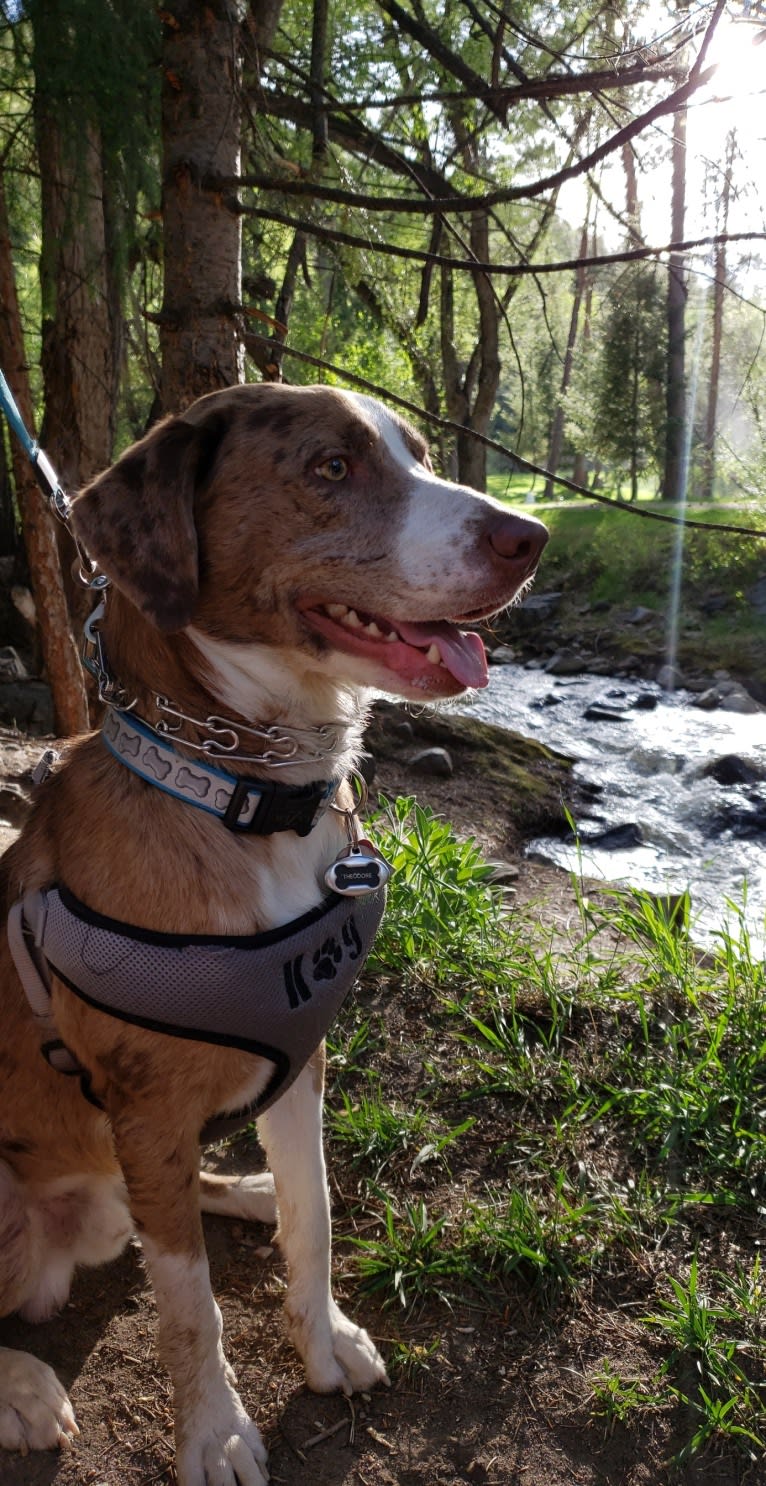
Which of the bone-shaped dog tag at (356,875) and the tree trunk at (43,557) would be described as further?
the tree trunk at (43,557)

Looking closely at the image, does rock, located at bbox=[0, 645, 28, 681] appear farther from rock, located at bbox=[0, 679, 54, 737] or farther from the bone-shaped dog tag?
the bone-shaped dog tag

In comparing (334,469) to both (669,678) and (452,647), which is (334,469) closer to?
(452,647)

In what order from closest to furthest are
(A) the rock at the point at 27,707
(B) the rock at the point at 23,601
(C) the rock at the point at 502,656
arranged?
(A) the rock at the point at 27,707 → (B) the rock at the point at 23,601 → (C) the rock at the point at 502,656

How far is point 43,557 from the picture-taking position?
4.67 meters

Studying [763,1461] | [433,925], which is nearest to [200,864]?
[763,1461]

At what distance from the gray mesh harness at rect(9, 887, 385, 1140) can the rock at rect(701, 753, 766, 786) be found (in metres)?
7.44

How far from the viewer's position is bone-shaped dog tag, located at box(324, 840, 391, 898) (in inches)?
A: 81.0

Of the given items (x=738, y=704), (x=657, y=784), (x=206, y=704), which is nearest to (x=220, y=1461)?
(x=206, y=704)

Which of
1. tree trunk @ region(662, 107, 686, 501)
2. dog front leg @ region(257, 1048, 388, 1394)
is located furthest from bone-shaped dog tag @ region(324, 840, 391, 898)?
tree trunk @ region(662, 107, 686, 501)

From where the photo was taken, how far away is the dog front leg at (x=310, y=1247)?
2.25m

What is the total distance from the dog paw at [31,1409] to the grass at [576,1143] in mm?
733

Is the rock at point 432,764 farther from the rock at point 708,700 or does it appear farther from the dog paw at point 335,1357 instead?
the rock at point 708,700

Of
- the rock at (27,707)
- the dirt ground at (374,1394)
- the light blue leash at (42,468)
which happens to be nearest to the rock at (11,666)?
the rock at (27,707)

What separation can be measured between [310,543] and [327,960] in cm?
82
